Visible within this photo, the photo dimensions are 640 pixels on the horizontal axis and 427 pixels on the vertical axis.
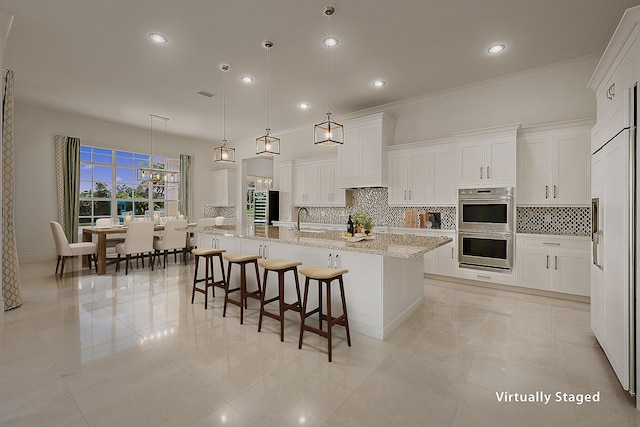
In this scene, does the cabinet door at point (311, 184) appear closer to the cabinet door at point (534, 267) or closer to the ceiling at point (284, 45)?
the ceiling at point (284, 45)

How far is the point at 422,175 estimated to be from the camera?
5109 mm

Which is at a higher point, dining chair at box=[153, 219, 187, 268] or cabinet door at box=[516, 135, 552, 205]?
cabinet door at box=[516, 135, 552, 205]

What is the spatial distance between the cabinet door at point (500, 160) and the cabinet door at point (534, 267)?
1.01 m

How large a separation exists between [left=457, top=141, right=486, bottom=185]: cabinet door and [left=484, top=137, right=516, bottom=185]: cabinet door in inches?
2.7

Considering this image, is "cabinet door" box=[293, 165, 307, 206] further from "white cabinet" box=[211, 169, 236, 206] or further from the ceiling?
"white cabinet" box=[211, 169, 236, 206]

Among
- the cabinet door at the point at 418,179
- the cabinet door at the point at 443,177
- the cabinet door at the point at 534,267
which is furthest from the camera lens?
the cabinet door at the point at 418,179

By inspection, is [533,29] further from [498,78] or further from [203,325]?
[203,325]

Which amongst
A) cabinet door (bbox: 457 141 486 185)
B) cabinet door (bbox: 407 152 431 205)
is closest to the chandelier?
cabinet door (bbox: 407 152 431 205)

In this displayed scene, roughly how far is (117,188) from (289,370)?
7.50 m

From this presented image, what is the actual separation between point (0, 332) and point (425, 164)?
5802 millimetres

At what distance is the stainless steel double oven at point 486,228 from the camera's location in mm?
4137

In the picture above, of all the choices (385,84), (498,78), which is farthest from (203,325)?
(498,78)

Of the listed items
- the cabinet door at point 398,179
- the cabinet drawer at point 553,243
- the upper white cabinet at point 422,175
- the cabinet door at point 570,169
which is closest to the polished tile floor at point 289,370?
the cabinet drawer at point 553,243

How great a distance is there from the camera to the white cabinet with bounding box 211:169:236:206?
29.0ft
